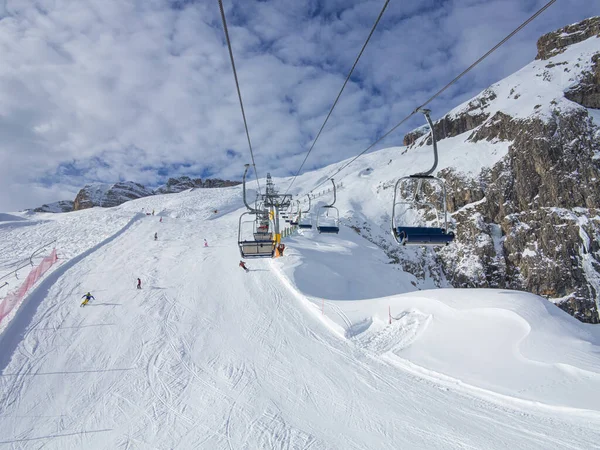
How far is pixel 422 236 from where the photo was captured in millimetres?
7727

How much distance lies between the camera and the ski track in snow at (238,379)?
7617mm

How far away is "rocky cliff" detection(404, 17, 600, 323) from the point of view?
4741 centimetres

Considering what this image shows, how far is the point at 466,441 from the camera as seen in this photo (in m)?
7.14

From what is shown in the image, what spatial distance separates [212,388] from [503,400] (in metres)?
7.88

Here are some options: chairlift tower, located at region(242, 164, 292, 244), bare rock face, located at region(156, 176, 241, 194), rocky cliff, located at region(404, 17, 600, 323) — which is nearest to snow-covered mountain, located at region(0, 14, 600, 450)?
chairlift tower, located at region(242, 164, 292, 244)

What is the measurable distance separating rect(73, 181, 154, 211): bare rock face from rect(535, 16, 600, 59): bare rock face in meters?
138

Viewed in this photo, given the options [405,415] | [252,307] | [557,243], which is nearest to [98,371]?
[252,307]

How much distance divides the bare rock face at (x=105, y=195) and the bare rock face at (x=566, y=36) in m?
138

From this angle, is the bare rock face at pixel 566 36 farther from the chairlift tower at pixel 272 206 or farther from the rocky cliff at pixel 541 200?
the chairlift tower at pixel 272 206

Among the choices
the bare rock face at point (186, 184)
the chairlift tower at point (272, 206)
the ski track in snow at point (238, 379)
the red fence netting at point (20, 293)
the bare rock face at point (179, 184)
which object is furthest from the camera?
the bare rock face at point (179, 184)

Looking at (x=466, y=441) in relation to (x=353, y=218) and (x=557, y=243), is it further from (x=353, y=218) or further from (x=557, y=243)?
(x=557, y=243)

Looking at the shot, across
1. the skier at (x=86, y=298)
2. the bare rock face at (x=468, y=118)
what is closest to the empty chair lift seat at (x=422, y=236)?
the skier at (x=86, y=298)

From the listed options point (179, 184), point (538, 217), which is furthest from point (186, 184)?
point (538, 217)

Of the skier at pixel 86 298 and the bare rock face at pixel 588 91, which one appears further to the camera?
the bare rock face at pixel 588 91
